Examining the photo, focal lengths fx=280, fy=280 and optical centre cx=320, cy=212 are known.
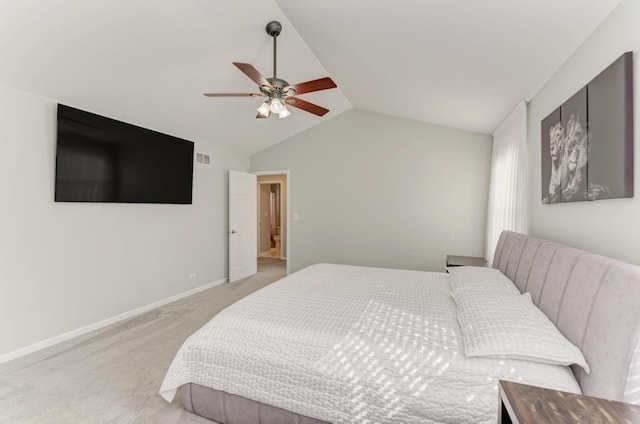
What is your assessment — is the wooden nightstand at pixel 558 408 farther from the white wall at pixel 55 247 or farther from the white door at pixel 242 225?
the white door at pixel 242 225

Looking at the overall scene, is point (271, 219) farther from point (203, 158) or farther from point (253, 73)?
point (253, 73)

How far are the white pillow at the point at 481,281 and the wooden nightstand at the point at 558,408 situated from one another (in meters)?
1.00

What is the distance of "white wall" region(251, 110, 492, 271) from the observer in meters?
4.16

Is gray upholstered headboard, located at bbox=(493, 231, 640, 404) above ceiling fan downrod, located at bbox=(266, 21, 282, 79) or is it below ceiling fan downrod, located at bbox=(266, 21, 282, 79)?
below

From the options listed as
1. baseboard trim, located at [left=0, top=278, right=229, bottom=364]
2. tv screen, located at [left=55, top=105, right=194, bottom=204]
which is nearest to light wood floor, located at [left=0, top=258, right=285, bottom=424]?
baseboard trim, located at [left=0, top=278, right=229, bottom=364]

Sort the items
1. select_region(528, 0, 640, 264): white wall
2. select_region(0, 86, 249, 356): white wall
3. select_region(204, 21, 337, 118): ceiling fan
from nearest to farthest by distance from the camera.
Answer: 1. select_region(528, 0, 640, 264): white wall
2. select_region(204, 21, 337, 118): ceiling fan
3. select_region(0, 86, 249, 356): white wall

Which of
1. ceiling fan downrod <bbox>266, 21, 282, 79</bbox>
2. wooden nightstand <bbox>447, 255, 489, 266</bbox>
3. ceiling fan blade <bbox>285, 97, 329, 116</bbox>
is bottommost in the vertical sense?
wooden nightstand <bbox>447, 255, 489, 266</bbox>

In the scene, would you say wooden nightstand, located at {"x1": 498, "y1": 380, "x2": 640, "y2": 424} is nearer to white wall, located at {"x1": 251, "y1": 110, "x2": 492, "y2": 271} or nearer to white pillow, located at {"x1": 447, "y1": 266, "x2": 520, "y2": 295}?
white pillow, located at {"x1": 447, "y1": 266, "x2": 520, "y2": 295}

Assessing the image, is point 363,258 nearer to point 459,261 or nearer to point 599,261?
point 459,261

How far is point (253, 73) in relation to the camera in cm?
215

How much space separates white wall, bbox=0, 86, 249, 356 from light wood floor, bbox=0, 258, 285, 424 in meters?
0.30

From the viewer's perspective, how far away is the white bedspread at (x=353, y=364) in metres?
1.25

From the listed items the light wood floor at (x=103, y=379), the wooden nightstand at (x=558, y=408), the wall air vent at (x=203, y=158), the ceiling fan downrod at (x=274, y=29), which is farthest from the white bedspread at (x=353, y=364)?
the wall air vent at (x=203, y=158)

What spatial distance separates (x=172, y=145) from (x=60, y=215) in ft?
4.97
